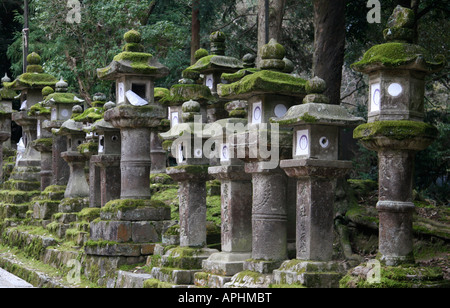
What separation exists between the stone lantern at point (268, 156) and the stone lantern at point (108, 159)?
5148mm

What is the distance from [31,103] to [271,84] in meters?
12.9

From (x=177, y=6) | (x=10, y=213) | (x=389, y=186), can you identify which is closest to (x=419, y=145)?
(x=389, y=186)

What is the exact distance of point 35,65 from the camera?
2169 centimetres

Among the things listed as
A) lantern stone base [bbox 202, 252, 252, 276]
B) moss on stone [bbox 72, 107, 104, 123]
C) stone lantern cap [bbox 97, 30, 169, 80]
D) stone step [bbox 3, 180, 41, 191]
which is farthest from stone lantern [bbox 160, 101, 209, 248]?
stone step [bbox 3, 180, 41, 191]

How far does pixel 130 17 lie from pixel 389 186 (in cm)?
1497

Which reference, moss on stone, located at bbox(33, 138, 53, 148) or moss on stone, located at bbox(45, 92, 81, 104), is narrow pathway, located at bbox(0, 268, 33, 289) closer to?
moss on stone, located at bbox(45, 92, 81, 104)

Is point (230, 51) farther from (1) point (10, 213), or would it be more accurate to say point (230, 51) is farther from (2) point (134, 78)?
(2) point (134, 78)

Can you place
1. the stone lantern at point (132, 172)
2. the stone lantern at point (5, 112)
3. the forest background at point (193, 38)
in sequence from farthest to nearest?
the stone lantern at point (5, 112)
the forest background at point (193, 38)
the stone lantern at point (132, 172)

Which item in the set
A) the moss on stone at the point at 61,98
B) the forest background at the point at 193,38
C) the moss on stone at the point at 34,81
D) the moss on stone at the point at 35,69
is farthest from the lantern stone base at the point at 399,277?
the moss on stone at the point at 35,69

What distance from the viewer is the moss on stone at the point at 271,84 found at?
10.1 m

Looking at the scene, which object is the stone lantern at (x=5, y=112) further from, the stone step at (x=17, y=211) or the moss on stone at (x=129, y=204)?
the moss on stone at (x=129, y=204)

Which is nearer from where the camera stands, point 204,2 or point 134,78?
point 134,78

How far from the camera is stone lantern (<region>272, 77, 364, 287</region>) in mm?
9422

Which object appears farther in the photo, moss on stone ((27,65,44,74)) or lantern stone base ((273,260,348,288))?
moss on stone ((27,65,44,74))
